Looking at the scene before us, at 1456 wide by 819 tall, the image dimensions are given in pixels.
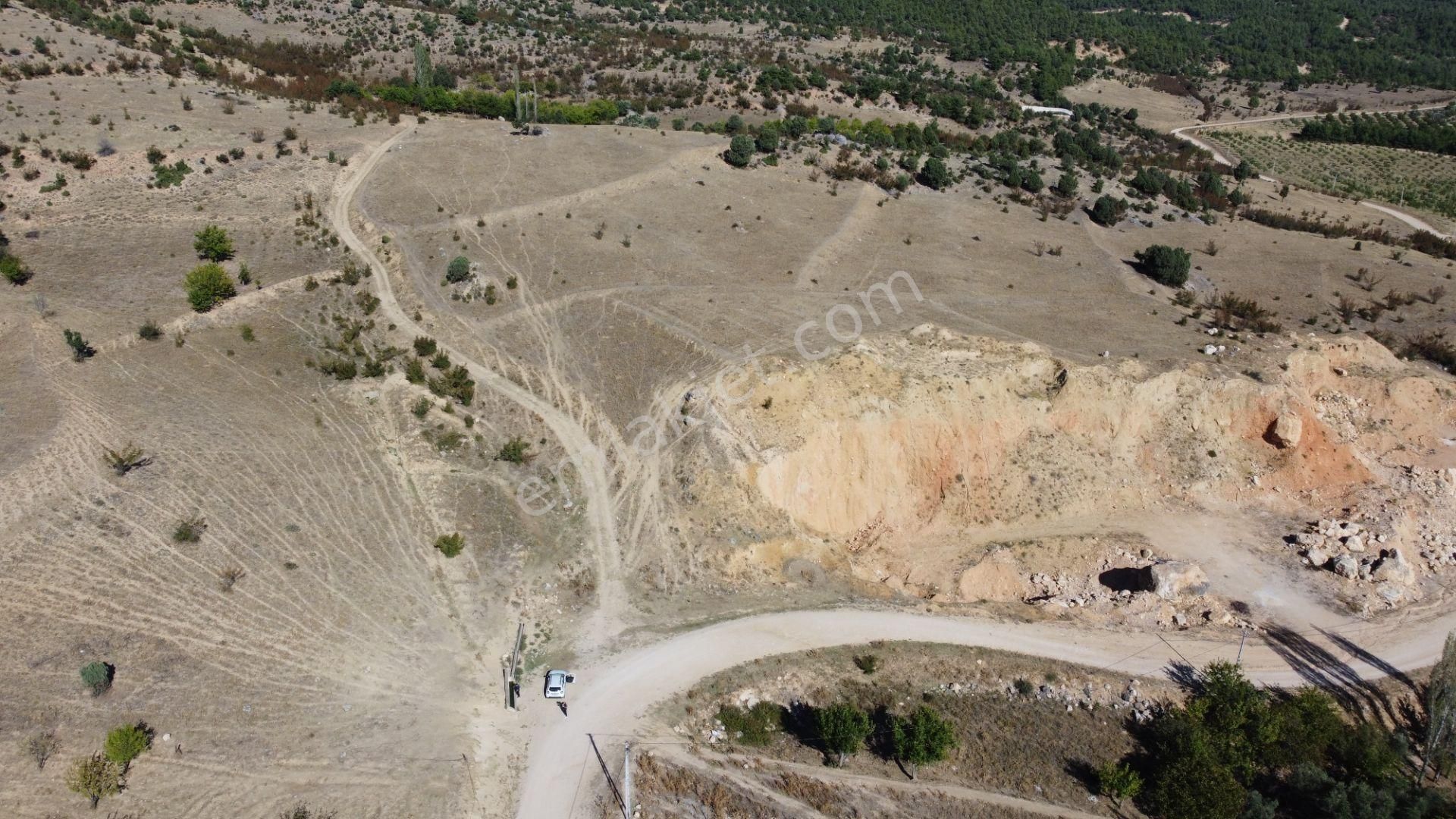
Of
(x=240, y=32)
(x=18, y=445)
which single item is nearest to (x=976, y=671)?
(x=18, y=445)

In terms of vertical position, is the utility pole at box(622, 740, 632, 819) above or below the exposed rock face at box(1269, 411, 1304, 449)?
below

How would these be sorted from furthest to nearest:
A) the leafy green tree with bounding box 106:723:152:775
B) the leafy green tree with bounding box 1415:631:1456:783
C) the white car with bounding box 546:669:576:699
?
the leafy green tree with bounding box 1415:631:1456:783 → the white car with bounding box 546:669:576:699 → the leafy green tree with bounding box 106:723:152:775

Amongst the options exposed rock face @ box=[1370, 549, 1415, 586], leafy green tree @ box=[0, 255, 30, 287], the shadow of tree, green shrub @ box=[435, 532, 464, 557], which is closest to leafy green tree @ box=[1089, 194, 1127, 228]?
exposed rock face @ box=[1370, 549, 1415, 586]

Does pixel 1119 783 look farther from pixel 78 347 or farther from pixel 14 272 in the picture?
pixel 14 272

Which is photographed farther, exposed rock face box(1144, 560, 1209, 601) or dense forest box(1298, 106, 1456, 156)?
dense forest box(1298, 106, 1456, 156)

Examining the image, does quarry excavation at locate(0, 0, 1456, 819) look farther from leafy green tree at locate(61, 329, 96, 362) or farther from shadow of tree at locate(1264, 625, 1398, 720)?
leafy green tree at locate(61, 329, 96, 362)

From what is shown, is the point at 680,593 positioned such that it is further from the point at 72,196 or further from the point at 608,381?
the point at 72,196

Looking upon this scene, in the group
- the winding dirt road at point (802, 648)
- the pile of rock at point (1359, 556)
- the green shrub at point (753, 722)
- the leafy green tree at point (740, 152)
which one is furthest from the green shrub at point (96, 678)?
the leafy green tree at point (740, 152)
